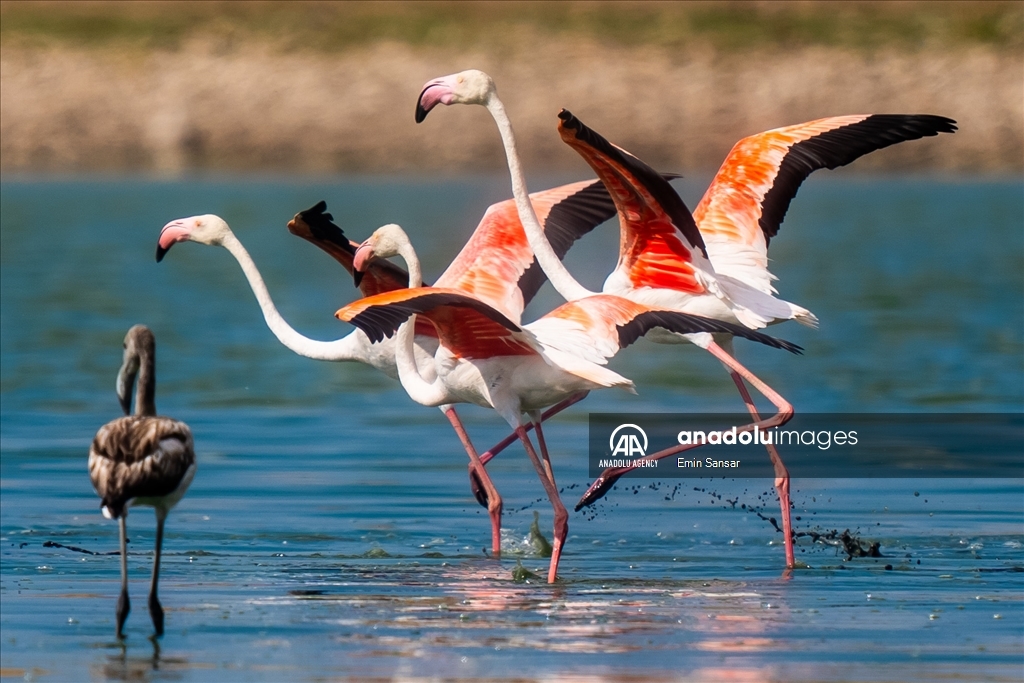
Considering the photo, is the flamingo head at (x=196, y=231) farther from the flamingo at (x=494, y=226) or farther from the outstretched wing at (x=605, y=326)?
the outstretched wing at (x=605, y=326)

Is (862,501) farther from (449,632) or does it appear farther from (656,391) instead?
(656,391)

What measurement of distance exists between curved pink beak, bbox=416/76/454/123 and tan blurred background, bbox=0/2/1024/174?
46752mm

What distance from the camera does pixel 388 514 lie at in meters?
11.8

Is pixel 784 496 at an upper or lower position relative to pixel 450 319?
lower

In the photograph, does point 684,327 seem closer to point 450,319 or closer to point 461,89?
point 450,319

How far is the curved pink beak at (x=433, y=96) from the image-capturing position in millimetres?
10617

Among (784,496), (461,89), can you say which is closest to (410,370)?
(461,89)

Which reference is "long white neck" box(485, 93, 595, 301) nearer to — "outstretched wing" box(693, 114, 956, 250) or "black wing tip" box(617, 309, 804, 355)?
"outstretched wing" box(693, 114, 956, 250)

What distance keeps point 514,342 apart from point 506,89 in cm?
5243

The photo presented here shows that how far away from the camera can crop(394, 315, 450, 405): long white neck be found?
35.0ft

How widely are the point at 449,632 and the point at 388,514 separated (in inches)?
130

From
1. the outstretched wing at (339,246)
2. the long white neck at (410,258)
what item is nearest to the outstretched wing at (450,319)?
the long white neck at (410,258)

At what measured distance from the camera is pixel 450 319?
10.0 meters

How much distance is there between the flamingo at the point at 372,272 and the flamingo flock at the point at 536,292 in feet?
0.04
